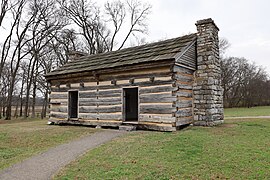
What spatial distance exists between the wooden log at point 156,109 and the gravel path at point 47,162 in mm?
2940

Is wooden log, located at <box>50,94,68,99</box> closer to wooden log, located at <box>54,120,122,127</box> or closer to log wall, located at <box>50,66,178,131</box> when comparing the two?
log wall, located at <box>50,66,178,131</box>

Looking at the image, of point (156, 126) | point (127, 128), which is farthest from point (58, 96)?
point (156, 126)

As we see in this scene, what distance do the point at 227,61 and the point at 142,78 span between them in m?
31.6

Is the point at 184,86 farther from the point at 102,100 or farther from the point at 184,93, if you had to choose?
the point at 102,100

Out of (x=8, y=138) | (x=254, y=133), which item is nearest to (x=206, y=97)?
(x=254, y=133)

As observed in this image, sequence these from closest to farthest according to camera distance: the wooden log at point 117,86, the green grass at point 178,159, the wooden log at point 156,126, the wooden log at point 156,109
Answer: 1. the green grass at point 178,159
2. the wooden log at point 156,126
3. the wooden log at point 156,109
4. the wooden log at point 117,86

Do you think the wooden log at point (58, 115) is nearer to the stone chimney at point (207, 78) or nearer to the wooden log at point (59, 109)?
the wooden log at point (59, 109)

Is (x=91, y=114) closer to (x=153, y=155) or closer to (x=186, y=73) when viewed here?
(x=186, y=73)

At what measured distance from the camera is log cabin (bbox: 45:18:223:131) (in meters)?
9.97

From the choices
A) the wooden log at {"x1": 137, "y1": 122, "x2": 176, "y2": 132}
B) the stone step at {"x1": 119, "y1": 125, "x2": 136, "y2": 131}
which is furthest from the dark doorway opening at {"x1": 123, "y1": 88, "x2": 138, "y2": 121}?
the wooden log at {"x1": 137, "y1": 122, "x2": 176, "y2": 132}

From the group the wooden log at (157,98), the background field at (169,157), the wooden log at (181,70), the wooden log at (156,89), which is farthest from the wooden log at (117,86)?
the background field at (169,157)

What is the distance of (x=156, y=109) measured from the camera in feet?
33.4

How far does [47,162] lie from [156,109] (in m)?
5.53

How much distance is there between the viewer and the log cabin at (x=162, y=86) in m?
9.97
